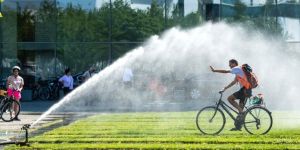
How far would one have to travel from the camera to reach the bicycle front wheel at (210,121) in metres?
14.5

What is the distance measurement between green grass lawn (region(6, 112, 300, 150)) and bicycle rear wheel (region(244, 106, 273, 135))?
0.16 meters

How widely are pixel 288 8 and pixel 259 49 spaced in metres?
3.74

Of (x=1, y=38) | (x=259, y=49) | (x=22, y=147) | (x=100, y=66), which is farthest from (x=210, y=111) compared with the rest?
(x=1, y=38)

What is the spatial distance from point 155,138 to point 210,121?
159cm

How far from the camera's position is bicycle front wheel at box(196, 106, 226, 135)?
14.5m

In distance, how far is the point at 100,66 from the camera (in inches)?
1334

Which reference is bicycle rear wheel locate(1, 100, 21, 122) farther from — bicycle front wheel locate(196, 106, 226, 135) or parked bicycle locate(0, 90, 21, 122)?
bicycle front wheel locate(196, 106, 226, 135)

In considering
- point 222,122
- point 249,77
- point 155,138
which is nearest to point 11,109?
point 155,138

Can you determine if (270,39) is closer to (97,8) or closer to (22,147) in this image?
(97,8)

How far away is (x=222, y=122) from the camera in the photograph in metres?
14.5

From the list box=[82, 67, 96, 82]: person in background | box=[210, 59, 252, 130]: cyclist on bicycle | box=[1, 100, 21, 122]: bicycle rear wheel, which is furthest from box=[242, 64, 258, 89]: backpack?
box=[82, 67, 96, 82]: person in background

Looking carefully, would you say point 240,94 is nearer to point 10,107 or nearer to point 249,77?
point 249,77

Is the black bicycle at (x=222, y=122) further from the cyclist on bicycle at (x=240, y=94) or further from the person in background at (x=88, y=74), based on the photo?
the person in background at (x=88, y=74)

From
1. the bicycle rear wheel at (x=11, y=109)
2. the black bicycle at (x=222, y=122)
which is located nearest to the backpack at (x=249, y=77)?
the black bicycle at (x=222, y=122)
